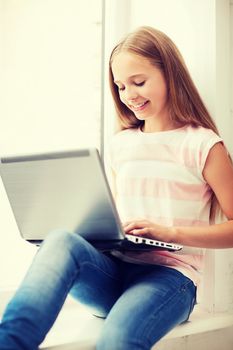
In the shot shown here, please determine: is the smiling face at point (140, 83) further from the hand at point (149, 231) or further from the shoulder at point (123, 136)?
the hand at point (149, 231)

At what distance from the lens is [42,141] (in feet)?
4.41

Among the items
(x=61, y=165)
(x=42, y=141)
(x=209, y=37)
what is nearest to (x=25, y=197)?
(x=61, y=165)

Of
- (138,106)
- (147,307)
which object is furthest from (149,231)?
(138,106)

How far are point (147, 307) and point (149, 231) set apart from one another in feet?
0.47

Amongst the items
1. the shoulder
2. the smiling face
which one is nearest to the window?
the shoulder

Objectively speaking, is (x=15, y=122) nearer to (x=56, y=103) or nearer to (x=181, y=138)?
(x=56, y=103)

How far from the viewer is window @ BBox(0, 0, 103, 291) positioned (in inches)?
51.1

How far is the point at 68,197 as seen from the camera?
2.74 ft

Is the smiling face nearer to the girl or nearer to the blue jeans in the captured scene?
the girl

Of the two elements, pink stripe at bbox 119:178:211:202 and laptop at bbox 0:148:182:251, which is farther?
pink stripe at bbox 119:178:211:202

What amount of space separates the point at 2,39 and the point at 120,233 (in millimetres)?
783

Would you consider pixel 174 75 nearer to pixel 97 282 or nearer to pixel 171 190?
pixel 171 190

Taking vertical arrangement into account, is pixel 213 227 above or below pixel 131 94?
below

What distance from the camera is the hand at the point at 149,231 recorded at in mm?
865
